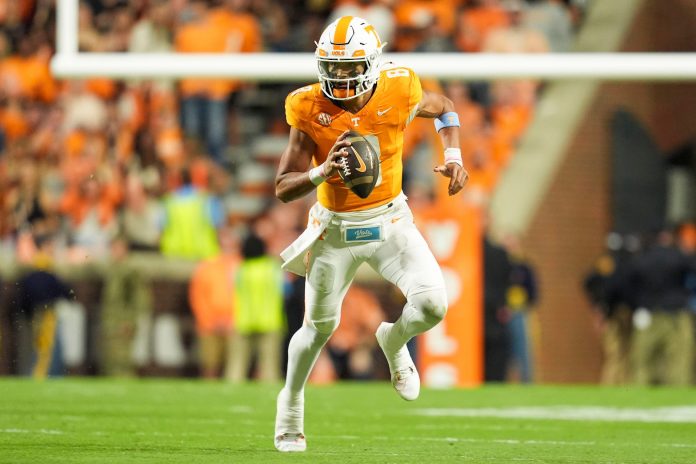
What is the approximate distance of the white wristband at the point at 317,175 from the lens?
261 inches

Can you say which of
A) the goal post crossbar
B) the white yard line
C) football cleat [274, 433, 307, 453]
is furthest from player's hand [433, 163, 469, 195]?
the goal post crossbar

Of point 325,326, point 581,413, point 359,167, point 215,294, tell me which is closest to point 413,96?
point 359,167

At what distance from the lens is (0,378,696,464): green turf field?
22.9 feet

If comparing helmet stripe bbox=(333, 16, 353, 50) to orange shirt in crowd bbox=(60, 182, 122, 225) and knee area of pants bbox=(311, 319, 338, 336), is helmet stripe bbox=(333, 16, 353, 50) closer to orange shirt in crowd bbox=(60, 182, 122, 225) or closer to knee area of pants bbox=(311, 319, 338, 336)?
knee area of pants bbox=(311, 319, 338, 336)

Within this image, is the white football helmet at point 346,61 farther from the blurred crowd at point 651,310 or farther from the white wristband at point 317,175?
the blurred crowd at point 651,310

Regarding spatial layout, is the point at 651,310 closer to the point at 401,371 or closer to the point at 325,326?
the point at 401,371

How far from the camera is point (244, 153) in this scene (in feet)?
55.2

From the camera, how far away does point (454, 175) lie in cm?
692

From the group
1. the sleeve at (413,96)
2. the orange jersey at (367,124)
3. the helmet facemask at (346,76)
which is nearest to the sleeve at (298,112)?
the orange jersey at (367,124)

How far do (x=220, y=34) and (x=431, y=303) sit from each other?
7.63 metres

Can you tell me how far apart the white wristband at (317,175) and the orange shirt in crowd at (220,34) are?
7.21m

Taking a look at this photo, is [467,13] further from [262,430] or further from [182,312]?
[262,430]

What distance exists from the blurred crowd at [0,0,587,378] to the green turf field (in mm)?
2432

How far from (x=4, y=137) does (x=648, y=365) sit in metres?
7.50
